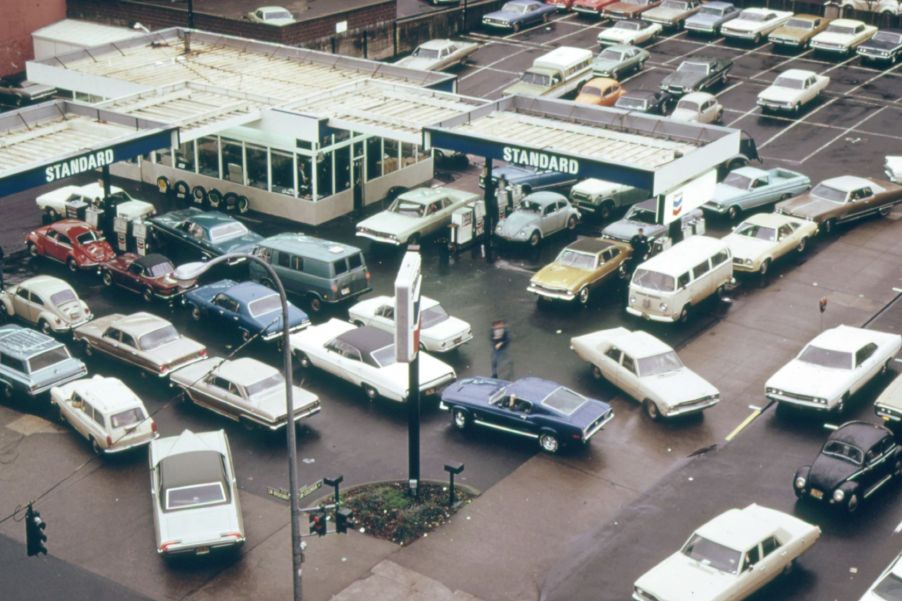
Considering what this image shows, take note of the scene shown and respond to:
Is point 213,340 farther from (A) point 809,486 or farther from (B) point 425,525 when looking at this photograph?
(A) point 809,486

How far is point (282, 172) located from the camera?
4172 centimetres

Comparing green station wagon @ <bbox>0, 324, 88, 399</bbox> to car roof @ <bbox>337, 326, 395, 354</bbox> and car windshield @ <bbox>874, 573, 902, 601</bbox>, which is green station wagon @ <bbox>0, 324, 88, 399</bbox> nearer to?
→ car roof @ <bbox>337, 326, 395, 354</bbox>

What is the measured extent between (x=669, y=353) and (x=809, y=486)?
18.9 feet

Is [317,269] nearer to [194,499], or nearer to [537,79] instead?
[194,499]

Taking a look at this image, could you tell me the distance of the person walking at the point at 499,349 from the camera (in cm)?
3147

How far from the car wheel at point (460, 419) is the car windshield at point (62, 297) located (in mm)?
11547

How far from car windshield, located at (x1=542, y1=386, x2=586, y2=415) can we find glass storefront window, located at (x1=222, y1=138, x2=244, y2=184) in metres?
17.5

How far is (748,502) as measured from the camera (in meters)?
25.8

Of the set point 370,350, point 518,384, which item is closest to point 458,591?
point 518,384

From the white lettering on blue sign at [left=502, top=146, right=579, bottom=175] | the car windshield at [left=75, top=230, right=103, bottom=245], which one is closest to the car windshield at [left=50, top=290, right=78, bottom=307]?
the car windshield at [left=75, top=230, right=103, bottom=245]

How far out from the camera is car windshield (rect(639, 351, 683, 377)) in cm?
2972

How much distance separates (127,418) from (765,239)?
19484mm

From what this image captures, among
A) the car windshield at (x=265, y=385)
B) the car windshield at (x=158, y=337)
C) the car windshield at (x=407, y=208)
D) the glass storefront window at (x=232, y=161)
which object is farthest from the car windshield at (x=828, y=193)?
the car windshield at (x=158, y=337)

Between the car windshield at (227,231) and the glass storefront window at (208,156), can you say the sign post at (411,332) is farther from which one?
the glass storefront window at (208,156)
